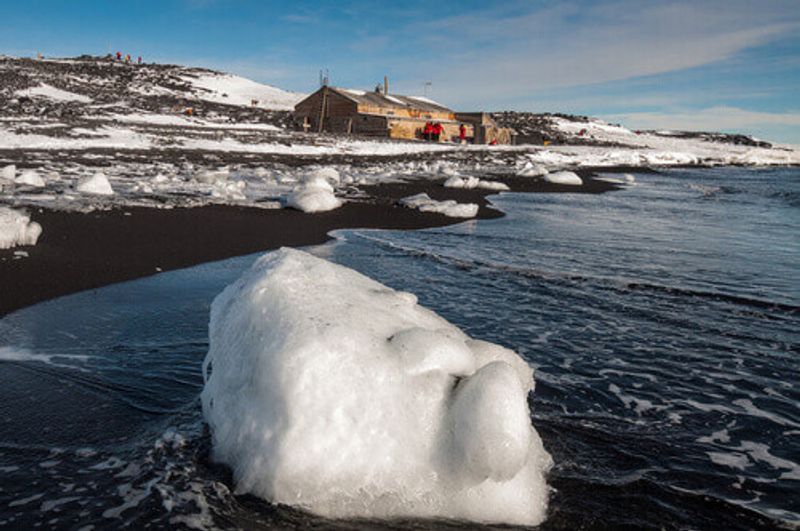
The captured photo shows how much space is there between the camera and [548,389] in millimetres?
3541

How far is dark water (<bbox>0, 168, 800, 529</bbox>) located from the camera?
230cm

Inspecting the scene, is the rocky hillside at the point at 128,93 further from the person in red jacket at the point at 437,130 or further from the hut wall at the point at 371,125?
the person in red jacket at the point at 437,130

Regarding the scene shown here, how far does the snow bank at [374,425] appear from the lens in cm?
217

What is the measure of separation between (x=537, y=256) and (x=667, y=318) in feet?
8.87

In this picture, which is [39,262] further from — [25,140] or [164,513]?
[25,140]

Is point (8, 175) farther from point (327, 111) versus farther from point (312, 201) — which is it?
point (327, 111)

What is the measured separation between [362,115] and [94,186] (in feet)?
102

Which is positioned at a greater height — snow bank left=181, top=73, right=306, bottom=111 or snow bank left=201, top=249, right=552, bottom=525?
snow bank left=181, top=73, right=306, bottom=111

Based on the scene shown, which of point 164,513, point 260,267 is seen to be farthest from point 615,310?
point 164,513

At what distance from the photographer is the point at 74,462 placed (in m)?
2.46

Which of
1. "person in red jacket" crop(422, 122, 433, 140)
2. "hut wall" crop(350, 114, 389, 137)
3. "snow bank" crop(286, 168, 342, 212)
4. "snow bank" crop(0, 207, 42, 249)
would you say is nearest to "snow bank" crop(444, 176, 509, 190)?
"snow bank" crop(286, 168, 342, 212)

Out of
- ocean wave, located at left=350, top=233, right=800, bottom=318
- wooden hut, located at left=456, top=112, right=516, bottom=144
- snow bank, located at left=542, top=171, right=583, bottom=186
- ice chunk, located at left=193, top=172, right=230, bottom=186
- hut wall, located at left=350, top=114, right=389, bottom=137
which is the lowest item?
ocean wave, located at left=350, top=233, right=800, bottom=318

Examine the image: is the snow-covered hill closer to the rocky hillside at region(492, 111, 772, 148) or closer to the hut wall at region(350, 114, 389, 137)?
the rocky hillside at region(492, 111, 772, 148)

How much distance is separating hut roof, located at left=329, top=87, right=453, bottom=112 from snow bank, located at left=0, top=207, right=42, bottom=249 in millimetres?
34737
